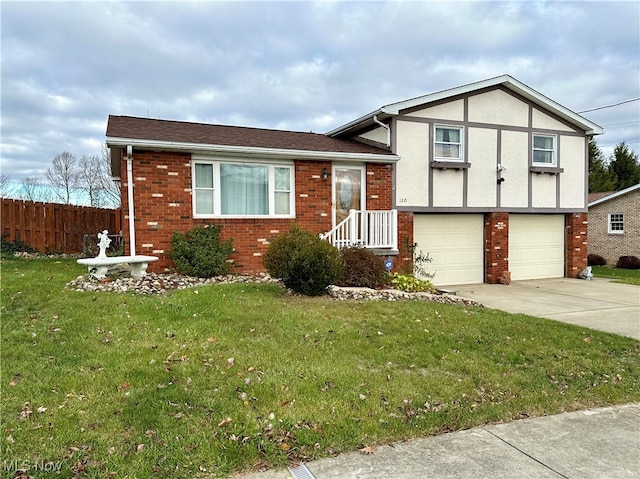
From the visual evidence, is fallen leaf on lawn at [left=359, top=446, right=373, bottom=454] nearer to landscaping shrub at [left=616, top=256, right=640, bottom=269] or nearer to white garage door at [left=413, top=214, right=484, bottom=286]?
white garage door at [left=413, top=214, right=484, bottom=286]

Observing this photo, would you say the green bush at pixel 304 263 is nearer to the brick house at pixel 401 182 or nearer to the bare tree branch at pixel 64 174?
the brick house at pixel 401 182

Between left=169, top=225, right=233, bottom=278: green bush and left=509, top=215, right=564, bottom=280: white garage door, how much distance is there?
9351 millimetres

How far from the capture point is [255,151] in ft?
33.3

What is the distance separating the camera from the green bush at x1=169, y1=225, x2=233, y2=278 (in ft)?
31.2

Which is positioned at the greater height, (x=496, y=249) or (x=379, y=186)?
(x=379, y=186)

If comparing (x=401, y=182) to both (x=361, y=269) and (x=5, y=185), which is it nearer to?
(x=361, y=269)

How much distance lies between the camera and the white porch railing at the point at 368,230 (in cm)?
1073

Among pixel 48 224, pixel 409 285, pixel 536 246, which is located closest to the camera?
pixel 409 285

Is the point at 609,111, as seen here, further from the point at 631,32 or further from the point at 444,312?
the point at 444,312

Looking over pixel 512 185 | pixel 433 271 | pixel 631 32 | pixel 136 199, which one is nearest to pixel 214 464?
pixel 136 199

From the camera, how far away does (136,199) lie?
30.9 feet

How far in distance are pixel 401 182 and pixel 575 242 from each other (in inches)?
275

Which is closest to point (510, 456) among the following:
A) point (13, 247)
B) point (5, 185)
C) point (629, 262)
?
point (13, 247)

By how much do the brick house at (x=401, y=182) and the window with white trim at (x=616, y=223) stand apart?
9070mm
